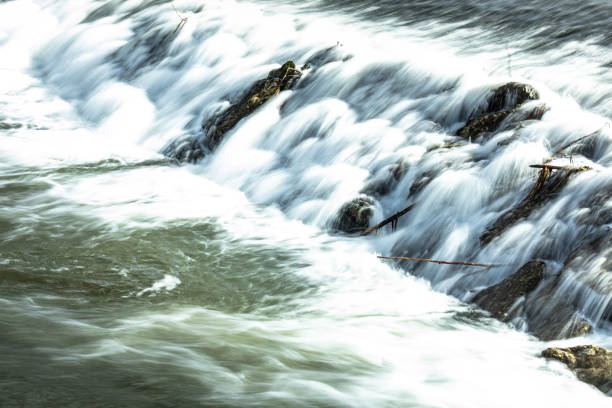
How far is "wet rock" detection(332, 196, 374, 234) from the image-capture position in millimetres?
5645

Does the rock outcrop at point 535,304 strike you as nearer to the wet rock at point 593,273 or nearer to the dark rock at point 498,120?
the wet rock at point 593,273

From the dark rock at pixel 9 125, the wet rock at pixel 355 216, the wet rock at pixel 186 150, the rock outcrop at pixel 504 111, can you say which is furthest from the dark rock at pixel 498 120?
the dark rock at pixel 9 125

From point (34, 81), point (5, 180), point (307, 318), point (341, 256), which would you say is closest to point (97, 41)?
point (34, 81)

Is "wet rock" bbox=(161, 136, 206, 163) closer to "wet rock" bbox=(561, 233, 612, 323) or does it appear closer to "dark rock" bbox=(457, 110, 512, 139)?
"dark rock" bbox=(457, 110, 512, 139)

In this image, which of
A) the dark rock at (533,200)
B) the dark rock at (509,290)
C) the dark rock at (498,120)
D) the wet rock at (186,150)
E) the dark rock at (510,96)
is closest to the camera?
the dark rock at (509,290)

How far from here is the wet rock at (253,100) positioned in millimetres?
7520

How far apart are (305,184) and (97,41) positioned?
18.2 feet

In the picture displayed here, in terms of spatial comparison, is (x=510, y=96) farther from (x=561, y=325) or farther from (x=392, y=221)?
(x=561, y=325)

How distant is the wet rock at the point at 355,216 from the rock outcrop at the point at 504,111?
0.92 metres

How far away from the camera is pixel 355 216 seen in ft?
18.6

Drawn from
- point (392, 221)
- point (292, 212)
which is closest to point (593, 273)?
point (392, 221)

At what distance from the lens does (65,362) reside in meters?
3.28

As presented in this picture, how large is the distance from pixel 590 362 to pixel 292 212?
112 inches

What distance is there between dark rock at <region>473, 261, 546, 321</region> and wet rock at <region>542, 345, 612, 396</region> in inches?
20.8
